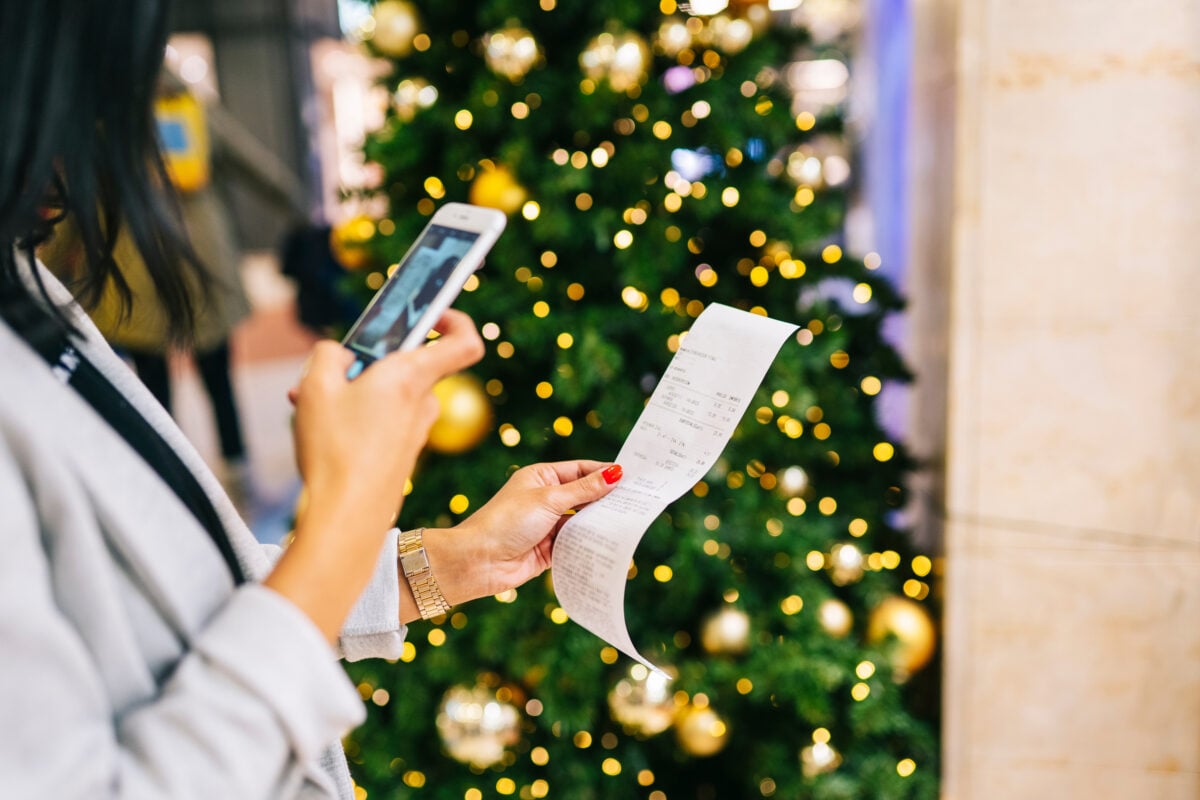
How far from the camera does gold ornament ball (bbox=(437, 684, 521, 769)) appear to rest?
1.62m

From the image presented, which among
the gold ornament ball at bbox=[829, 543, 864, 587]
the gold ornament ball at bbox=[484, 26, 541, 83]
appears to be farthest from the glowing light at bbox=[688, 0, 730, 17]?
the gold ornament ball at bbox=[829, 543, 864, 587]

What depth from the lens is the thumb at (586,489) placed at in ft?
2.81

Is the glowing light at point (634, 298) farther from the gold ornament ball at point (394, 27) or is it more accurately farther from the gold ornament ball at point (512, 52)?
the gold ornament ball at point (394, 27)

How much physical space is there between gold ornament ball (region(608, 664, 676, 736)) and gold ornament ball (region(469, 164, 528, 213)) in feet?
3.04

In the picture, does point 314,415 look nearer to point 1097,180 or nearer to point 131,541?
point 131,541

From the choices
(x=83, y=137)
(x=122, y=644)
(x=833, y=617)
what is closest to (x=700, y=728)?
(x=833, y=617)

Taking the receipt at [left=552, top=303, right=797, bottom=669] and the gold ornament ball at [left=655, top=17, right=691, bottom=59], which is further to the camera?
the gold ornament ball at [left=655, top=17, right=691, bottom=59]

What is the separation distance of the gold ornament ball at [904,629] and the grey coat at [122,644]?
144cm

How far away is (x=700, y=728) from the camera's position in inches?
64.9

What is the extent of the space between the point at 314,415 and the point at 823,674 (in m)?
1.27

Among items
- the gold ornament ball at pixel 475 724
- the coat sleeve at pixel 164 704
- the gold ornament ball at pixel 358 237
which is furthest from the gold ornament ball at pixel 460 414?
the coat sleeve at pixel 164 704

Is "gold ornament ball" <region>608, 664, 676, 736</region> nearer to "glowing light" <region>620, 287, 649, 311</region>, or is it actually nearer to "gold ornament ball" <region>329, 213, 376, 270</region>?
"glowing light" <region>620, 287, 649, 311</region>

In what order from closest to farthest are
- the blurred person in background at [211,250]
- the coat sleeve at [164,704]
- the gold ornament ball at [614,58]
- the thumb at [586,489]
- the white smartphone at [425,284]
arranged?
the coat sleeve at [164,704] < the white smartphone at [425,284] < the thumb at [586,489] < the gold ornament ball at [614,58] < the blurred person in background at [211,250]

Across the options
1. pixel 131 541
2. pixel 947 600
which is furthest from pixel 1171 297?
pixel 131 541
